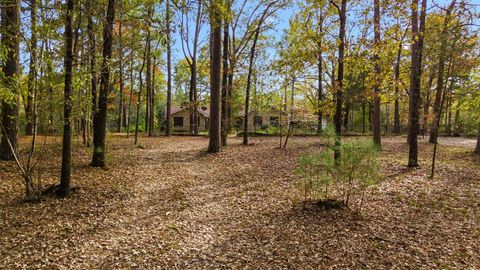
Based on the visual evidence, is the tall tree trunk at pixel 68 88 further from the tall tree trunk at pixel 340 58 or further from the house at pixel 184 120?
the house at pixel 184 120

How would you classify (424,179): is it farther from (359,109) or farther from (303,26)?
(359,109)

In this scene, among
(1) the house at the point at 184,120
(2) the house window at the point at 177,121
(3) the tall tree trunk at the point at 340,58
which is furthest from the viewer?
(2) the house window at the point at 177,121

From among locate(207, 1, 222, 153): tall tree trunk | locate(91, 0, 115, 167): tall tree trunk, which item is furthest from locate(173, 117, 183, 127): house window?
locate(91, 0, 115, 167): tall tree trunk

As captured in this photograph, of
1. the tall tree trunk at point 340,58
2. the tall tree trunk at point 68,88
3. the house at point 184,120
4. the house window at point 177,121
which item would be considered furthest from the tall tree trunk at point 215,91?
the house window at point 177,121

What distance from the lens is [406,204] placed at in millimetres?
6023

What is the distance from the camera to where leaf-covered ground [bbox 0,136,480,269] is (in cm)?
376

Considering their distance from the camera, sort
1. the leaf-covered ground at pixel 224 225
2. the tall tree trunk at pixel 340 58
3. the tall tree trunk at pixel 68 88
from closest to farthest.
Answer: the leaf-covered ground at pixel 224 225 → the tall tree trunk at pixel 68 88 → the tall tree trunk at pixel 340 58

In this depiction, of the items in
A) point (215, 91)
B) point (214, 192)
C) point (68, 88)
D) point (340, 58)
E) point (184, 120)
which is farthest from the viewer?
point (184, 120)

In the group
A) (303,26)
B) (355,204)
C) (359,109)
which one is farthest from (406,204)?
(359,109)

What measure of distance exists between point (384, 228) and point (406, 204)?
1.59 m

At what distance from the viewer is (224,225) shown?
4.89 m

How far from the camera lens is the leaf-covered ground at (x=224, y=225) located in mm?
3760

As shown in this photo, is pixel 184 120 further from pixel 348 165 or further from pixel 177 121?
pixel 348 165

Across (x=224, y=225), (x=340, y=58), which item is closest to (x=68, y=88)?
(x=224, y=225)
